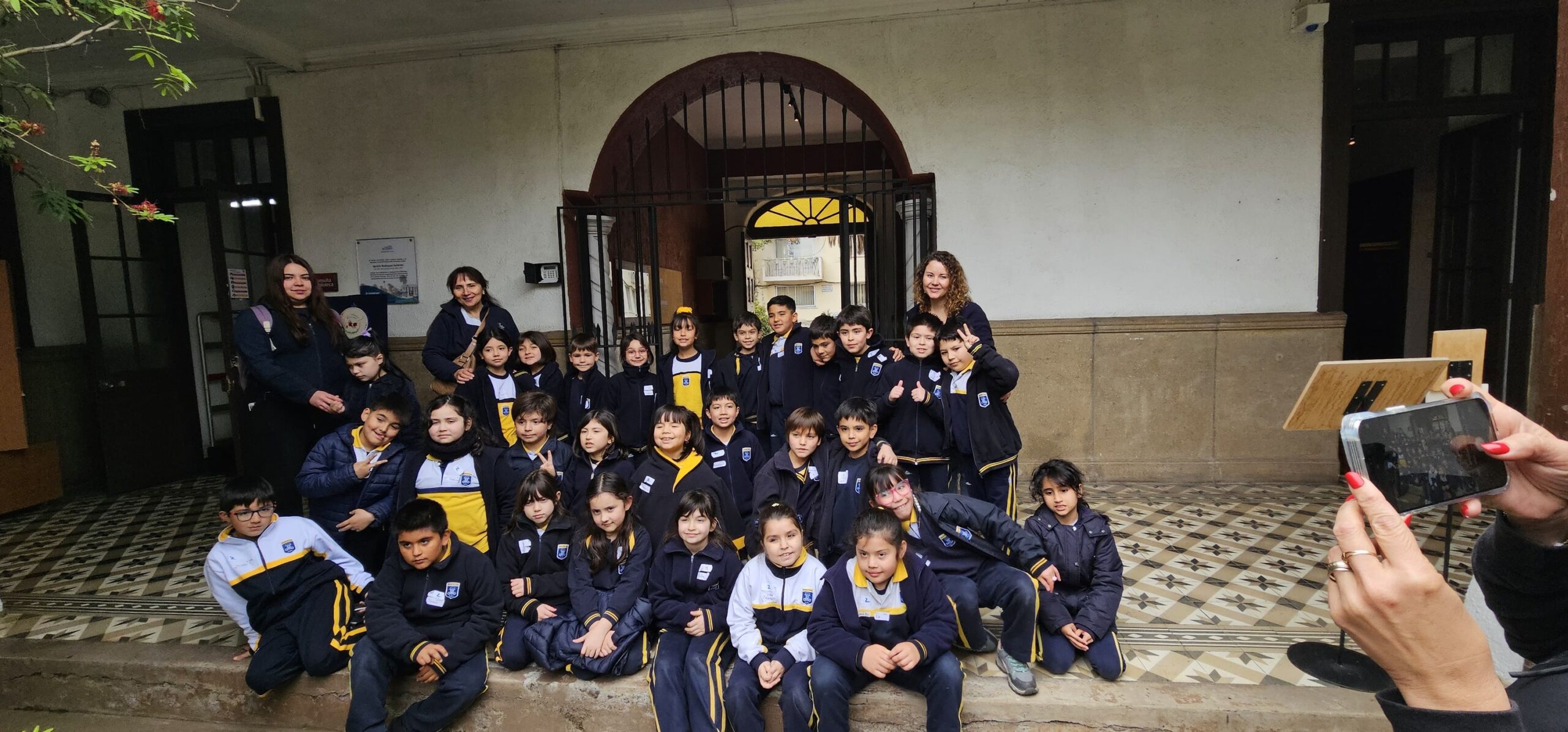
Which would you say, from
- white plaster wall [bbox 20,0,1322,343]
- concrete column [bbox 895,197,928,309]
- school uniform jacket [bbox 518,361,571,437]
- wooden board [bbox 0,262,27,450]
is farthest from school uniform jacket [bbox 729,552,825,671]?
wooden board [bbox 0,262,27,450]

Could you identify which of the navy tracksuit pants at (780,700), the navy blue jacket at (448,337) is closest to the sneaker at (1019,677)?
the navy tracksuit pants at (780,700)

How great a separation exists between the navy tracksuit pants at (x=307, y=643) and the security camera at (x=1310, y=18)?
20.4 feet

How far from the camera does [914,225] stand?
16.6 ft

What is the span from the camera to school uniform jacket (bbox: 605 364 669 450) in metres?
4.12

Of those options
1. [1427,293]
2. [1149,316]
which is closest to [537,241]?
[1149,316]

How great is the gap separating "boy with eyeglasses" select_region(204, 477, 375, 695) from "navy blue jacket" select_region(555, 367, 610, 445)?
63.6 inches

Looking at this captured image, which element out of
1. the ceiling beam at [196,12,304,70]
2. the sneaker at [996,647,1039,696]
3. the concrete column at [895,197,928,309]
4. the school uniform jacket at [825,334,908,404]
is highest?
the ceiling beam at [196,12,304,70]

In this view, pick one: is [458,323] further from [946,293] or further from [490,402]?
[946,293]

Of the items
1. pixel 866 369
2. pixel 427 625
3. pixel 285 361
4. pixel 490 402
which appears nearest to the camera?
pixel 427 625

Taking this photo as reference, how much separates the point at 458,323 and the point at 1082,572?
3.73 metres

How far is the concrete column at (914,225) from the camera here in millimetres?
4930

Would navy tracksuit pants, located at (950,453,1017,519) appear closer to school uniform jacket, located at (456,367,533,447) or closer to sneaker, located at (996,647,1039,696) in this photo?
sneaker, located at (996,647,1039,696)

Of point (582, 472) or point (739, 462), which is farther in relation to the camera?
point (739, 462)

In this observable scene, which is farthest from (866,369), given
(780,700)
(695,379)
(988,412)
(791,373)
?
(780,700)
